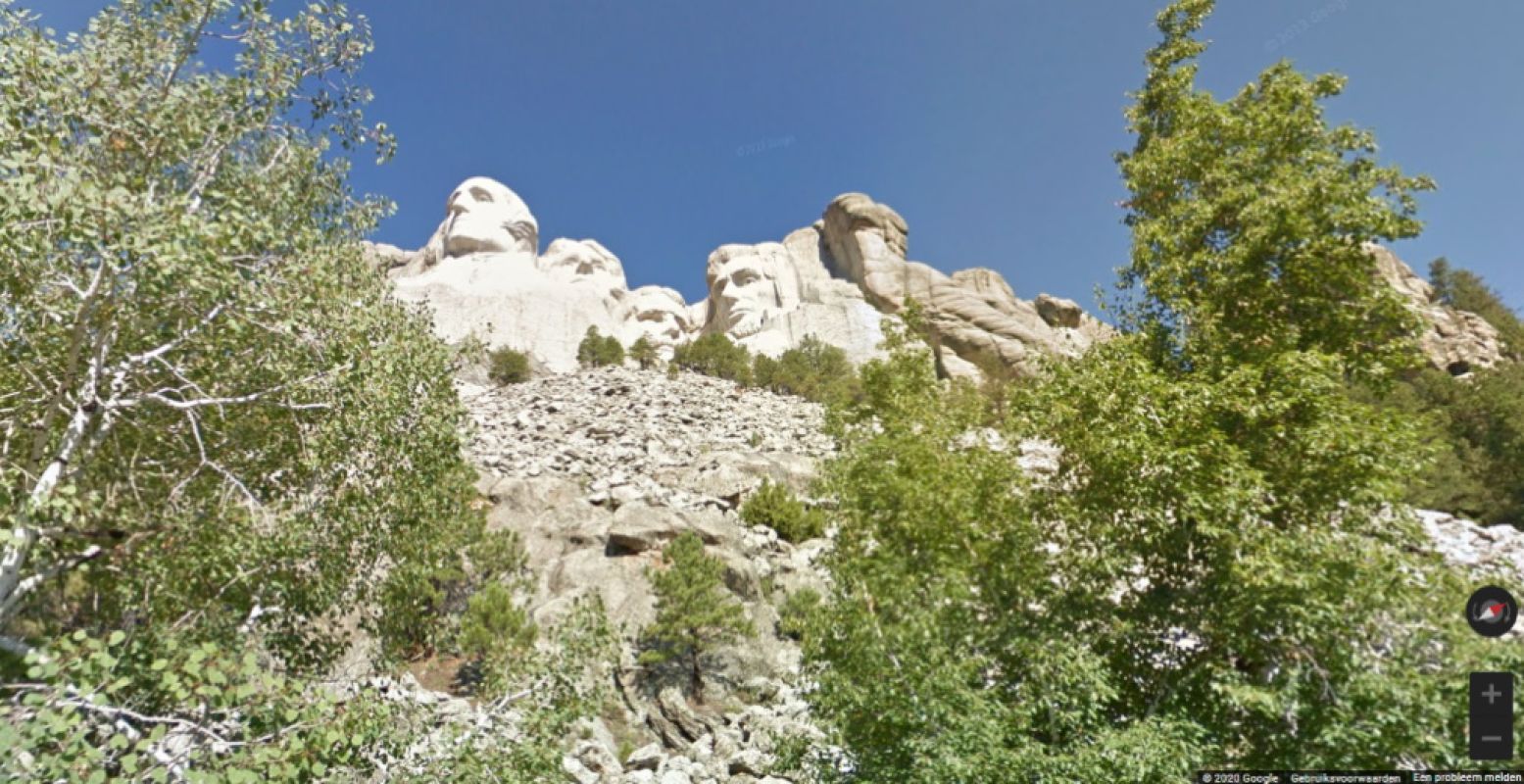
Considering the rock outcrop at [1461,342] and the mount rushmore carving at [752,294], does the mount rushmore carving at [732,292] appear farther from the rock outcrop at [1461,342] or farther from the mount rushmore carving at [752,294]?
the rock outcrop at [1461,342]

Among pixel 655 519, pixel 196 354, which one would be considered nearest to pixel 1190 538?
pixel 196 354

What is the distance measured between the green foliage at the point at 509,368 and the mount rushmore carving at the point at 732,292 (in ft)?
21.0

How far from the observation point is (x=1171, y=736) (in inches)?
280

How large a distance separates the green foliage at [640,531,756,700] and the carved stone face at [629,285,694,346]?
70.8m

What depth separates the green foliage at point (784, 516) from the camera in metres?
26.6

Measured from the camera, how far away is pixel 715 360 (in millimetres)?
56844

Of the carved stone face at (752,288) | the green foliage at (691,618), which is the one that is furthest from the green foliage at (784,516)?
the carved stone face at (752,288)

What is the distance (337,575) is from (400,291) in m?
83.8

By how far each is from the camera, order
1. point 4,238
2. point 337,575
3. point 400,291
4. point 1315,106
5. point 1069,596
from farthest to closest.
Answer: point 400,291
point 1315,106
point 1069,596
point 337,575
point 4,238

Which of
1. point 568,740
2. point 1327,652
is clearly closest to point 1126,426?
point 1327,652

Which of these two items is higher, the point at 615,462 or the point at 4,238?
the point at 615,462

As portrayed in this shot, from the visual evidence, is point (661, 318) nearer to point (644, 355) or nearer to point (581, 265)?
point (581, 265)

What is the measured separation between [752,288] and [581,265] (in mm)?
28560

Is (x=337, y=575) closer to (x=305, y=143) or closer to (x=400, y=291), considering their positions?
(x=305, y=143)
